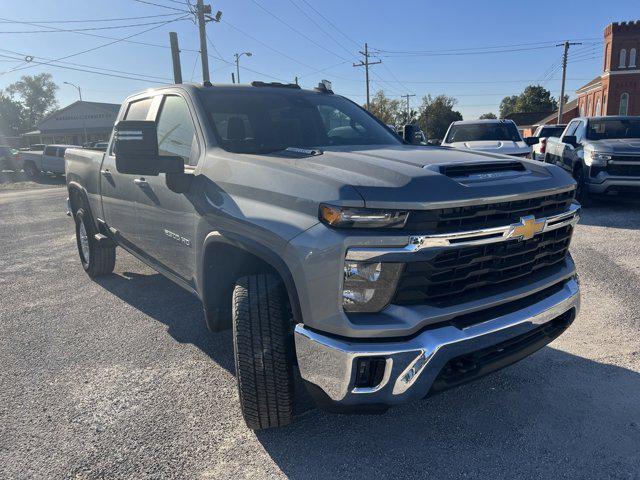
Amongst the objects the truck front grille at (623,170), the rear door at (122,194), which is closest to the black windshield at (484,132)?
the truck front grille at (623,170)

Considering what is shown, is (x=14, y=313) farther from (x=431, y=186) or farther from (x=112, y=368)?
(x=431, y=186)

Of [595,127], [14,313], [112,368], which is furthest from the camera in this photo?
[595,127]

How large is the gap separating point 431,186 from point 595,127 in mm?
9125

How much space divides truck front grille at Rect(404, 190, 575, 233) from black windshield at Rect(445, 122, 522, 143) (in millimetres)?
9039

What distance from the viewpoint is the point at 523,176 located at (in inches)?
103

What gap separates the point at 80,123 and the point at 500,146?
192ft

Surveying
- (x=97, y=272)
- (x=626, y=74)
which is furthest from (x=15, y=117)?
(x=97, y=272)

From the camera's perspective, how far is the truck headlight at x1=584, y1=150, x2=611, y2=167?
8.48 meters

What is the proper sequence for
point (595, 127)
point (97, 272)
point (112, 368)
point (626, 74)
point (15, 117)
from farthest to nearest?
point (15, 117) → point (626, 74) → point (595, 127) → point (97, 272) → point (112, 368)

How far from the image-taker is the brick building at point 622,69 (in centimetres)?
4006

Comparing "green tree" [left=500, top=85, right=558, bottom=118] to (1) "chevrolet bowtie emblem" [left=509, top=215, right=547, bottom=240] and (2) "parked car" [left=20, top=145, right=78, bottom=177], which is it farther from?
(1) "chevrolet bowtie emblem" [left=509, top=215, right=547, bottom=240]

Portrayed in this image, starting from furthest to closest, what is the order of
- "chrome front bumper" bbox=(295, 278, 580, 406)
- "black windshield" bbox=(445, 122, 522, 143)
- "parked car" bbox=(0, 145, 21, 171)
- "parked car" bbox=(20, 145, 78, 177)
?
"parked car" bbox=(0, 145, 21, 171) → "parked car" bbox=(20, 145, 78, 177) → "black windshield" bbox=(445, 122, 522, 143) → "chrome front bumper" bbox=(295, 278, 580, 406)

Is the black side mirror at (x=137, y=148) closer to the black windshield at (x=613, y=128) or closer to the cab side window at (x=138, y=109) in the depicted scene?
the cab side window at (x=138, y=109)

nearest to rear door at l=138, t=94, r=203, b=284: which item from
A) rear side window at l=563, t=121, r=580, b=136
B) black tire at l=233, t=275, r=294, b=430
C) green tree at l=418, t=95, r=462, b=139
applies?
black tire at l=233, t=275, r=294, b=430
